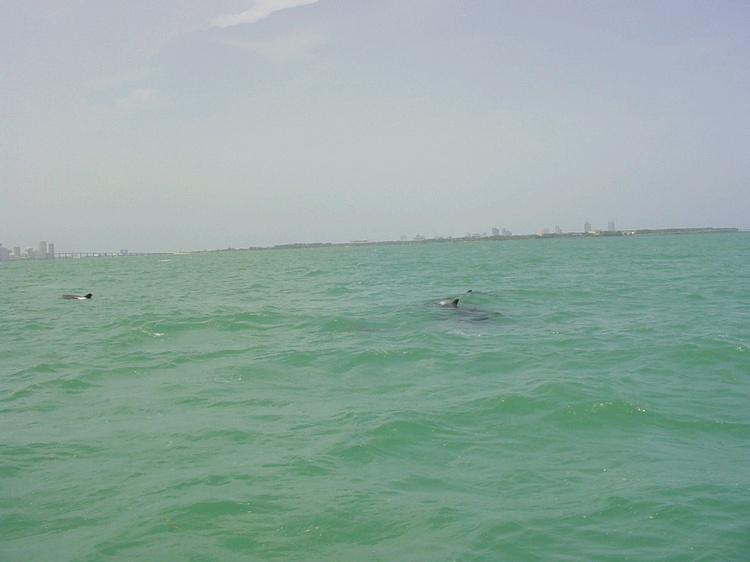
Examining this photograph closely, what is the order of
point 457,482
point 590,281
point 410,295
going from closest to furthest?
point 457,482 → point 410,295 → point 590,281

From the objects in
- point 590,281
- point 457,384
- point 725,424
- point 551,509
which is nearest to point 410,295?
point 590,281

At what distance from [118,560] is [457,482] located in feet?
11.6

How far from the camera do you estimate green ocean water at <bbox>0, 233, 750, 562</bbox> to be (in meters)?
5.68

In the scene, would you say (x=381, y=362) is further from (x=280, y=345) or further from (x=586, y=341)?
(x=586, y=341)

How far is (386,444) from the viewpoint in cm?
807

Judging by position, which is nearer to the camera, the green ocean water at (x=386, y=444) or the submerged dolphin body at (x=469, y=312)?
the green ocean water at (x=386, y=444)

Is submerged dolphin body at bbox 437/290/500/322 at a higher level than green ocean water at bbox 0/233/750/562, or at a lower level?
higher

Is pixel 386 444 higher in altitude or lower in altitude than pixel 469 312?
lower

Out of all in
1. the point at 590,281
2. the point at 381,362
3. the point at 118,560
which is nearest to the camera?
the point at 118,560

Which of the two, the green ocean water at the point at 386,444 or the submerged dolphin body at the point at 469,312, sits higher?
the submerged dolphin body at the point at 469,312

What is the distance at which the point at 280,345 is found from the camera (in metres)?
15.9

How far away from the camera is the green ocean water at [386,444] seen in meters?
5.68

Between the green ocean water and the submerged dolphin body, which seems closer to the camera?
the green ocean water

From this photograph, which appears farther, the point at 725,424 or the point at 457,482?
the point at 725,424
